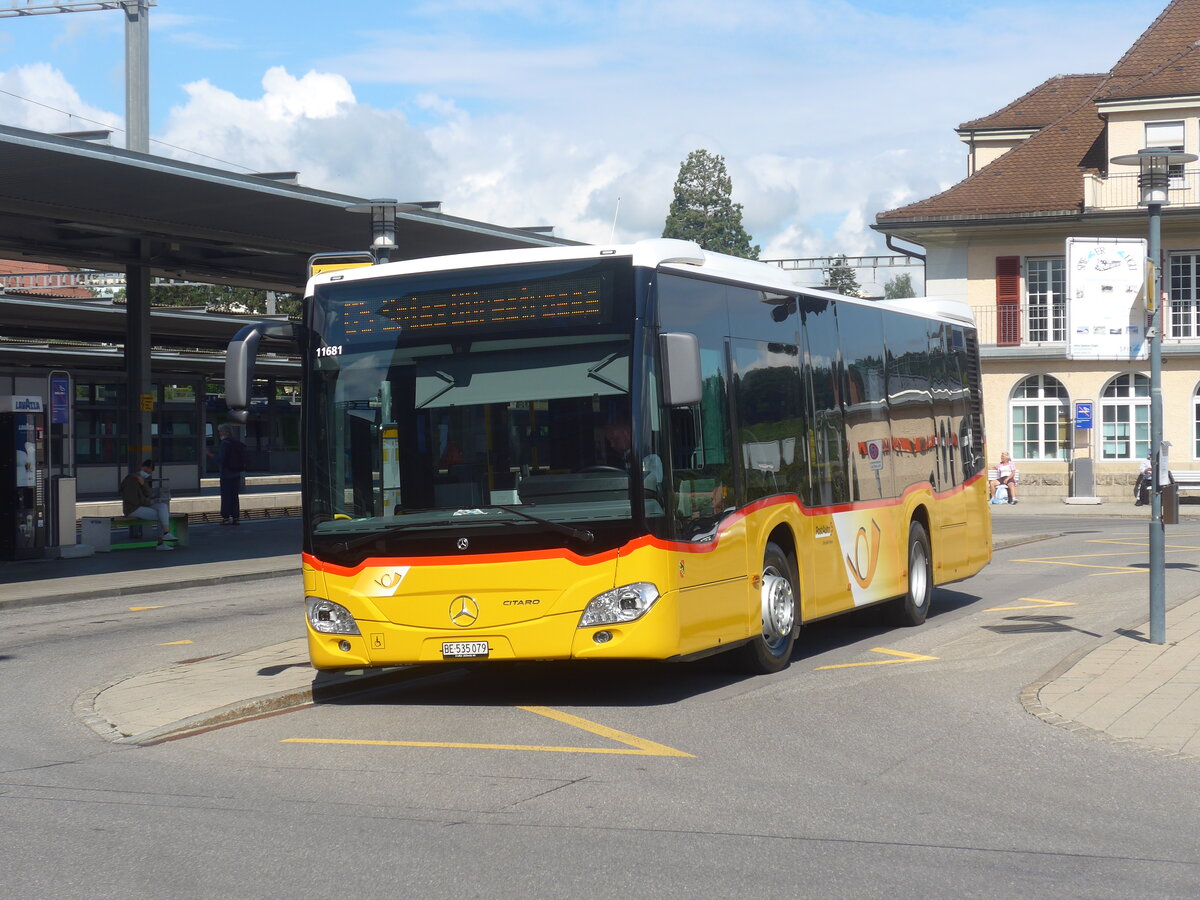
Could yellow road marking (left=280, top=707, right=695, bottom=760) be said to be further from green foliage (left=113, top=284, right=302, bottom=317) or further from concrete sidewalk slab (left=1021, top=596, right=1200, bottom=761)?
green foliage (left=113, top=284, right=302, bottom=317)

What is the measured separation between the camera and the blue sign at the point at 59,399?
24938 mm

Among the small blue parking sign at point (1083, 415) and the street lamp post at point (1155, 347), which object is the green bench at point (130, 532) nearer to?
the street lamp post at point (1155, 347)

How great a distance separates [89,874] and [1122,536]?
25570mm

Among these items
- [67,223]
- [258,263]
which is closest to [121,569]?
[67,223]

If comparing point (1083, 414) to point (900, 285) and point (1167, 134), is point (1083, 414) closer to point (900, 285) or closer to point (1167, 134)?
point (1167, 134)

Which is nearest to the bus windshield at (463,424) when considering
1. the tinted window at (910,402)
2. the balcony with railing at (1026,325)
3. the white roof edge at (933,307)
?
the tinted window at (910,402)

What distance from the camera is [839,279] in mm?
113312

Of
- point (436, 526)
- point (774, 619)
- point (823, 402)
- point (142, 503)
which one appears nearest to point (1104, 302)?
point (823, 402)

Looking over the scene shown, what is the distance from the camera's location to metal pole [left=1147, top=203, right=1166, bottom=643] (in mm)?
11812

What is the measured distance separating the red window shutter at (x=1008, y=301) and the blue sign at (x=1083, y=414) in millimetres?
2680

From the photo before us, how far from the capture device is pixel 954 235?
1740 inches

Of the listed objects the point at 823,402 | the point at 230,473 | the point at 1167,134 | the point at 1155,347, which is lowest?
the point at 230,473

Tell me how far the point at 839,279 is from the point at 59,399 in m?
93.0

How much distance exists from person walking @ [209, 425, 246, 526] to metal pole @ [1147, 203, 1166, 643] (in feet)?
74.4
